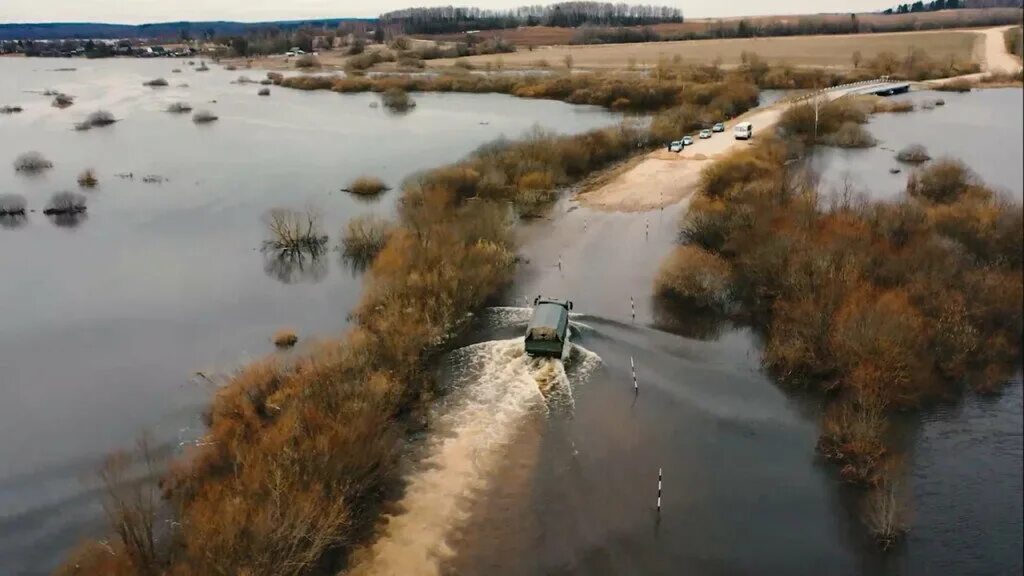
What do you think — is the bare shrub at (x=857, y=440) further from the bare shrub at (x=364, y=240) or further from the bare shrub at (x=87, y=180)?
the bare shrub at (x=87, y=180)

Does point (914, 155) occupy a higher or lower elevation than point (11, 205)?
higher

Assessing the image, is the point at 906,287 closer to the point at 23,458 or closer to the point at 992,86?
the point at 23,458

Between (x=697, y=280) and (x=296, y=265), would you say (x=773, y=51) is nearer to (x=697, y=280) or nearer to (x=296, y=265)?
(x=697, y=280)

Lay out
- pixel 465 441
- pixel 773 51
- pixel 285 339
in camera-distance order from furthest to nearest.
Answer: pixel 773 51 < pixel 285 339 < pixel 465 441

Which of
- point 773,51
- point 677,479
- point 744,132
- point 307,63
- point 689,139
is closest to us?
point 677,479

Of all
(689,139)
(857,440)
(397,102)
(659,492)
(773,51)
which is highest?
(773,51)

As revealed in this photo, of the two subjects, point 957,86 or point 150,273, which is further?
point 957,86

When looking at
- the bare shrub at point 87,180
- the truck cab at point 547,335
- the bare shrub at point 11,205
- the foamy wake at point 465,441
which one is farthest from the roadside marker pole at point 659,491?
the bare shrub at point 87,180

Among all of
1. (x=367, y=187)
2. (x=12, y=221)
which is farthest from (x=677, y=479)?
(x=12, y=221)
